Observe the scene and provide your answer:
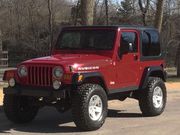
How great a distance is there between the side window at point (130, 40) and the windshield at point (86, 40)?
244 millimetres

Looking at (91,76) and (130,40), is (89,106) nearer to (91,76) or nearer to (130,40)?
(91,76)

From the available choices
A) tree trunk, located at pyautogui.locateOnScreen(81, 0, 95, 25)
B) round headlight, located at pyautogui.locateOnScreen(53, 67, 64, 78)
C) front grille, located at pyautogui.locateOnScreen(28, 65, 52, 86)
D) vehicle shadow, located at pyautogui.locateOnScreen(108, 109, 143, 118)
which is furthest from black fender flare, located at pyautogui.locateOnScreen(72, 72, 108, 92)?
tree trunk, located at pyautogui.locateOnScreen(81, 0, 95, 25)

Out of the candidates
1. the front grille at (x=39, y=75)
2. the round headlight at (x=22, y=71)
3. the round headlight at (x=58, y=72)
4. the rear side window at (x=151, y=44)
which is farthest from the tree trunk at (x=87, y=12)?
the round headlight at (x=58, y=72)

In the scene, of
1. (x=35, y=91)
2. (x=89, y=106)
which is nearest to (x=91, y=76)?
(x=89, y=106)

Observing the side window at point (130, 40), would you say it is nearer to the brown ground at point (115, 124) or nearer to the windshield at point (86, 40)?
the windshield at point (86, 40)

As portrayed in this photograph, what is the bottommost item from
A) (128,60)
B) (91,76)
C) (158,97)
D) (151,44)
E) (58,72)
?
(158,97)

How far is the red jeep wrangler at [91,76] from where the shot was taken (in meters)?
10.3

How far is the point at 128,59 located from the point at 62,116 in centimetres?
203

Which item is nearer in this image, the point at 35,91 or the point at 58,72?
the point at 58,72

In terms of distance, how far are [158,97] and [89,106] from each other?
282 cm

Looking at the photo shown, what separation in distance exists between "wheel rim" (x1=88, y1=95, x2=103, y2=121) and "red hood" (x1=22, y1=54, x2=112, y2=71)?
0.67 m

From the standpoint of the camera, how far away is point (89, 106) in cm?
1045

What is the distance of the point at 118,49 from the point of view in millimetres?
11484

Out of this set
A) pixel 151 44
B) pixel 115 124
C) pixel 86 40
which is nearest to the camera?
pixel 115 124
